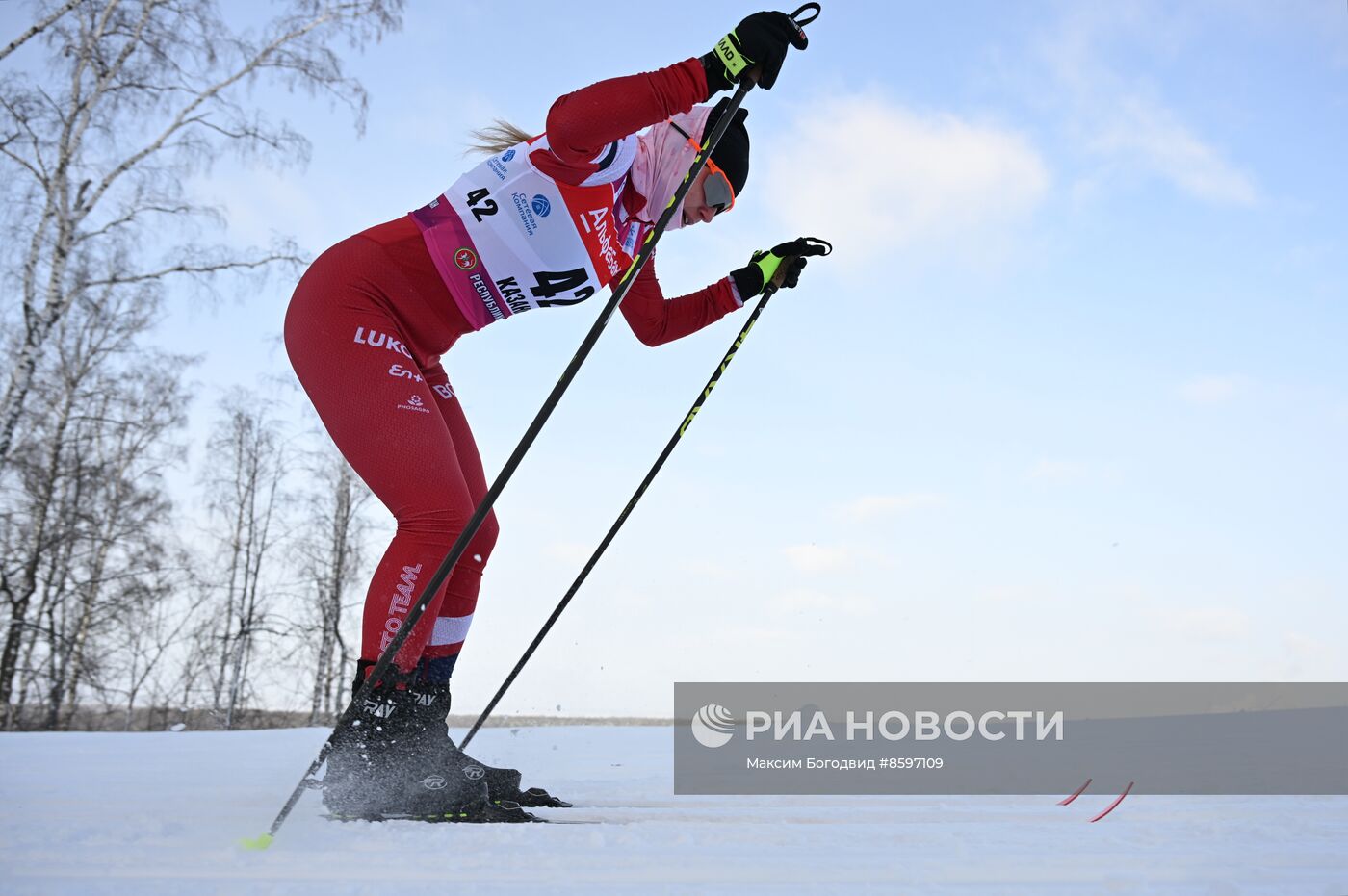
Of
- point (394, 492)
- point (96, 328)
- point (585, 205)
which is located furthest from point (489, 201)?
point (96, 328)

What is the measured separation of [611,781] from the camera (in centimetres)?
276

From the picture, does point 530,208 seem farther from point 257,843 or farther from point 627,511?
point 257,843

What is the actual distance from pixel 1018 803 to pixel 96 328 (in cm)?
1158

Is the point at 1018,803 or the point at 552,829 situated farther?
the point at 1018,803

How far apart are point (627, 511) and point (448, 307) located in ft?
3.11

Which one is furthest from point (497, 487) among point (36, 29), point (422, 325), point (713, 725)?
point (36, 29)

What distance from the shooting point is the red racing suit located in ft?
5.69

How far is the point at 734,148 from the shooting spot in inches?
87.8

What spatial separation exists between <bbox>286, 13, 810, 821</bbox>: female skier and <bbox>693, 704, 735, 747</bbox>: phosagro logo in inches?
32.4

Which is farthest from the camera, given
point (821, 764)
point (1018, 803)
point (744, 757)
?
point (744, 757)

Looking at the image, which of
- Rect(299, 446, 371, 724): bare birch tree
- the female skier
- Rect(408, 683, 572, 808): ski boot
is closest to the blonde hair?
the female skier

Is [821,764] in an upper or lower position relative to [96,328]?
lower

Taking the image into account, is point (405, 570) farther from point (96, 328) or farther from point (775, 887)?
point (96, 328)

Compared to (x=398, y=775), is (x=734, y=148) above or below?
above
